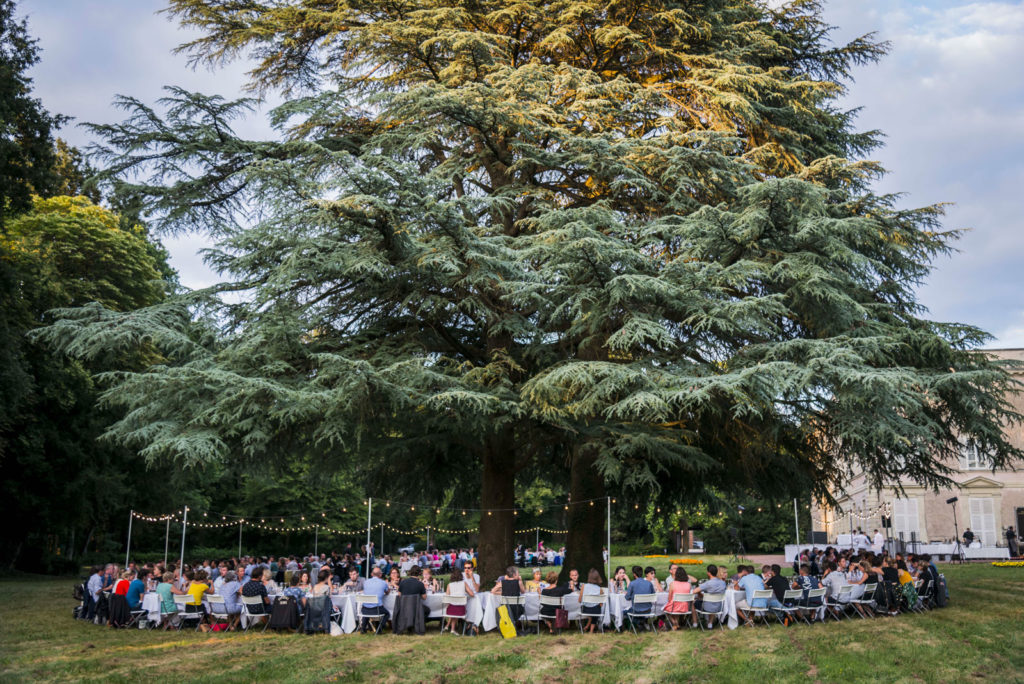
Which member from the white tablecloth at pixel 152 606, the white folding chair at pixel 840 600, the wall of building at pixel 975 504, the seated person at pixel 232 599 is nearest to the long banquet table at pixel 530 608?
the white folding chair at pixel 840 600

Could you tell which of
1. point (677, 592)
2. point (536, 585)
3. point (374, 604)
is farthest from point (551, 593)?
point (374, 604)

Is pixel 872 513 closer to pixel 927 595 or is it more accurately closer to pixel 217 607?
pixel 927 595

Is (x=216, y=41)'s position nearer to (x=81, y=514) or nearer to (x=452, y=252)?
(x=452, y=252)

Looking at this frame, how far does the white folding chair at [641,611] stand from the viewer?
1280cm

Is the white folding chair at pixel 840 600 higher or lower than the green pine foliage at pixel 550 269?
lower

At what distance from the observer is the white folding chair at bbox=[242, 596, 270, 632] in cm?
1356

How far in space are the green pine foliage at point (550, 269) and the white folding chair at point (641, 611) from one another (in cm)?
225

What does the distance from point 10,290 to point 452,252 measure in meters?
13.4

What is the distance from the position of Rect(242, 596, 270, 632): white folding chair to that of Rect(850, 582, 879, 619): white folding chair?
9360 mm

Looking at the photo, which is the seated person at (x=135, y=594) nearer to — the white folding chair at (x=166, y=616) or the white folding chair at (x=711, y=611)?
the white folding chair at (x=166, y=616)

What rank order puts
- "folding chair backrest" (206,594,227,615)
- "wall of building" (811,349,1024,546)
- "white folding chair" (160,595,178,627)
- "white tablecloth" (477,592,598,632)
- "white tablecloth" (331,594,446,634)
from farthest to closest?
"wall of building" (811,349,1024,546) → "white folding chair" (160,595,178,627) → "folding chair backrest" (206,594,227,615) → "white tablecloth" (331,594,446,634) → "white tablecloth" (477,592,598,632)

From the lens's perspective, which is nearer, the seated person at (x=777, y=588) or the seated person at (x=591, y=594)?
the seated person at (x=591, y=594)

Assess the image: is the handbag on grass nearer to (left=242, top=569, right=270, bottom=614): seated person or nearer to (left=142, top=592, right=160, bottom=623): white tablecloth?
(left=242, top=569, right=270, bottom=614): seated person

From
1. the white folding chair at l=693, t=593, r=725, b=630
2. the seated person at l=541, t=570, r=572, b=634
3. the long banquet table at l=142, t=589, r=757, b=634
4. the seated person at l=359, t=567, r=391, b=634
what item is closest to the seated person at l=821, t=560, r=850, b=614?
the long banquet table at l=142, t=589, r=757, b=634
